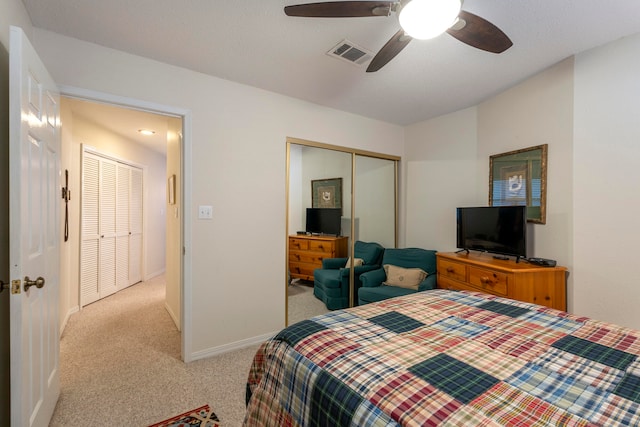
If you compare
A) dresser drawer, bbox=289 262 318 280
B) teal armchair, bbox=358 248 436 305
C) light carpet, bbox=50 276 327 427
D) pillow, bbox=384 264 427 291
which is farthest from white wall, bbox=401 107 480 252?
light carpet, bbox=50 276 327 427

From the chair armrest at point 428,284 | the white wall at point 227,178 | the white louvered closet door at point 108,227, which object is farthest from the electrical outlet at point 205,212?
the white louvered closet door at point 108,227

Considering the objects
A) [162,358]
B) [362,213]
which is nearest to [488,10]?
[362,213]

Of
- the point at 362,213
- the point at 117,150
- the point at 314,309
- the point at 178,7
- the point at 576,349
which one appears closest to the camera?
the point at 576,349

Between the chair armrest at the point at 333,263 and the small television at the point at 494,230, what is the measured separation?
127 cm

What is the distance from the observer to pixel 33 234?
136cm

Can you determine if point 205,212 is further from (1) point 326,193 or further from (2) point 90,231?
(2) point 90,231

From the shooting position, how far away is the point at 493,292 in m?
2.35

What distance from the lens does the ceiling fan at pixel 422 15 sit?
1224 millimetres

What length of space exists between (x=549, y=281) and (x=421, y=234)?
5.09 ft

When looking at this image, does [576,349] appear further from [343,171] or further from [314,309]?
→ [343,171]

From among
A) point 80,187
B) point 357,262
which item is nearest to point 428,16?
point 357,262

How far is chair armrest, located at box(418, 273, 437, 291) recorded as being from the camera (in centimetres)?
293

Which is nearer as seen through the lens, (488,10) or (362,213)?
(488,10)

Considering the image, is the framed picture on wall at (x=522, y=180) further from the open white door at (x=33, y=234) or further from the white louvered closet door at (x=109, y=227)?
the white louvered closet door at (x=109, y=227)
